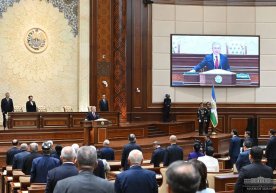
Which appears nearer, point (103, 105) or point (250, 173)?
point (250, 173)

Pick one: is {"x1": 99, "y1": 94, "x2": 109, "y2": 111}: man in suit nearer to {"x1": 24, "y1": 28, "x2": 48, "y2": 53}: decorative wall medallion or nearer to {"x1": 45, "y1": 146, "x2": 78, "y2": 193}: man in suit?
{"x1": 24, "y1": 28, "x2": 48, "y2": 53}: decorative wall medallion

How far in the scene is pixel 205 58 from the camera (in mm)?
19516

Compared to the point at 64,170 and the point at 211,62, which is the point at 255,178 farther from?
the point at 211,62

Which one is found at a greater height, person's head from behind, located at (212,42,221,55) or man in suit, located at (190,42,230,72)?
person's head from behind, located at (212,42,221,55)

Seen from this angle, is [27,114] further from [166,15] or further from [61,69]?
[166,15]

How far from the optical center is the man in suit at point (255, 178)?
4625 millimetres

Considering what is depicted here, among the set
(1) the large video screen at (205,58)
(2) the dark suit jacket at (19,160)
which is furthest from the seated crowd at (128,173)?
(1) the large video screen at (205,58)

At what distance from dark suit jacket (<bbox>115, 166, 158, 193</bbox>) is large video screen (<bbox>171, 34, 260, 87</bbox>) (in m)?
14.9

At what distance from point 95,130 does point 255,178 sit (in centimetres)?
915

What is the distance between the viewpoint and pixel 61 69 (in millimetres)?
19438

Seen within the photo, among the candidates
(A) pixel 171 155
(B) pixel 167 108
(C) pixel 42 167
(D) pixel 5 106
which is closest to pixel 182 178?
(C) pixel 42 167

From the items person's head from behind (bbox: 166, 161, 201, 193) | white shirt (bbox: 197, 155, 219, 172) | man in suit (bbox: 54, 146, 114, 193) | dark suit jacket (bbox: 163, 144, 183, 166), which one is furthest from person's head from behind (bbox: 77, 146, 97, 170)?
dark suit jacket (bbox: 163, 144, 183, 166)

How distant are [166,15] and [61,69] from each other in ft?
14.5

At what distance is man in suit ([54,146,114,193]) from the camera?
11.2ft
